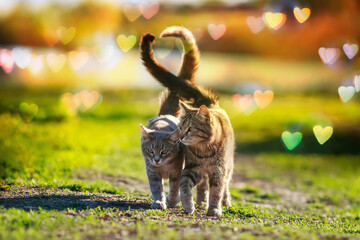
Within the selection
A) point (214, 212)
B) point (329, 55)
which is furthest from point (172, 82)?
point (329, 55)

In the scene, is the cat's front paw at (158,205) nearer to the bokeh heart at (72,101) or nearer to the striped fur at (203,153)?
the striped fur at (203,153)

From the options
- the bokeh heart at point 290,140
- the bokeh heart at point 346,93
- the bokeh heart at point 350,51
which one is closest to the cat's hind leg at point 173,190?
the bokeh heart at point 350,51

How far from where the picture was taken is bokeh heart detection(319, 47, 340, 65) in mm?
13348

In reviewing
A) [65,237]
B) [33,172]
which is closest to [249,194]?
[33,172]

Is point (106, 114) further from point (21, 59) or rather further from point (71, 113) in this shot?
point (21, 59)

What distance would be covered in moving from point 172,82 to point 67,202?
258 cm

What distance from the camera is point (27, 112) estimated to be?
16844mm

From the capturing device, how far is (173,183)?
6941 millimetres

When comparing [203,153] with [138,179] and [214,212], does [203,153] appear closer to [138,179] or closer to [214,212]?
[214,212]

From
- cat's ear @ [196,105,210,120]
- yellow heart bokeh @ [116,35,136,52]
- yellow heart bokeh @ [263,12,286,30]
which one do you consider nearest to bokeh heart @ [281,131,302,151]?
yellow heart bokeh @ [263,12,286,30]

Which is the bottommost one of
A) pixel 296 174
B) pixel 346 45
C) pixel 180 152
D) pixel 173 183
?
pixel 296 174

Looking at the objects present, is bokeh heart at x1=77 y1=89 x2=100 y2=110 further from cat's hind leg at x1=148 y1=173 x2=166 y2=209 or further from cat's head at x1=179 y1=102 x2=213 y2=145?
Answer: cat's head at x1=179 y1=102 x2=213 y2=145

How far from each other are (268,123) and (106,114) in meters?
7.61

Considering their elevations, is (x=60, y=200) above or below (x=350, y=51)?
below
